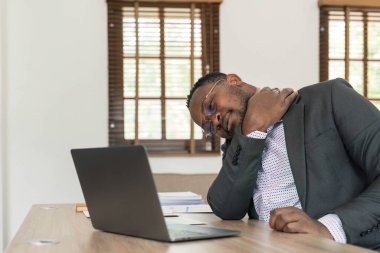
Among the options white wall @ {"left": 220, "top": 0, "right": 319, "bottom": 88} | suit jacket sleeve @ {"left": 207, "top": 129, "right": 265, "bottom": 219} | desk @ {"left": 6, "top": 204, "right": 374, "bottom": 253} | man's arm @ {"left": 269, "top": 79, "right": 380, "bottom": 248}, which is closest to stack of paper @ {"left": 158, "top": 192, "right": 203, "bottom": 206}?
suit jacket sleeve @ {"left": 207, "top": 129, "right": 265, "bottom": 219}

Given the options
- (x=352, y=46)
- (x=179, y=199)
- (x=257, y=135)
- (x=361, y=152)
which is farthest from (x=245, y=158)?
(x=352, y=46)

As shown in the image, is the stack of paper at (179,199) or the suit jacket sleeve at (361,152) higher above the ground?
the suit jacket sleeve at (361,152)

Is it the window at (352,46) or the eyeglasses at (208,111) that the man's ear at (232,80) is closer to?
the eyeglasses at (208,111)

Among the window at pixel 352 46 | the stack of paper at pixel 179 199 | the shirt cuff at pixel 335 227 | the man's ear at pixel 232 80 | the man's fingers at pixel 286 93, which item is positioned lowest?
the stack of paper at pixel 179 199

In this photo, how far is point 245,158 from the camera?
6.50ft

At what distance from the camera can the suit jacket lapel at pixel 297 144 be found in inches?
77.1

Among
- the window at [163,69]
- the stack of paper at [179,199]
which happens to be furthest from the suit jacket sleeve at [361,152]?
the window at [163,69]

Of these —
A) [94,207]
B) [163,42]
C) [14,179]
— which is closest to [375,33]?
[163,42]

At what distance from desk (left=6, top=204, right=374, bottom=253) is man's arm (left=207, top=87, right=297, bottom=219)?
0.38ft

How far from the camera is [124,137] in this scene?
4.84m

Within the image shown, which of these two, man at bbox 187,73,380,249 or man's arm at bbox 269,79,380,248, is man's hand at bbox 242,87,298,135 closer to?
man at bbox 187,73,380,249

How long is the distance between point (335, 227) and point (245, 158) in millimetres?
397

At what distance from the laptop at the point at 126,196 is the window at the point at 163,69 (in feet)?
10.2

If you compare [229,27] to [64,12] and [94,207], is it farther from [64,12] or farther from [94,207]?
[94,207]
